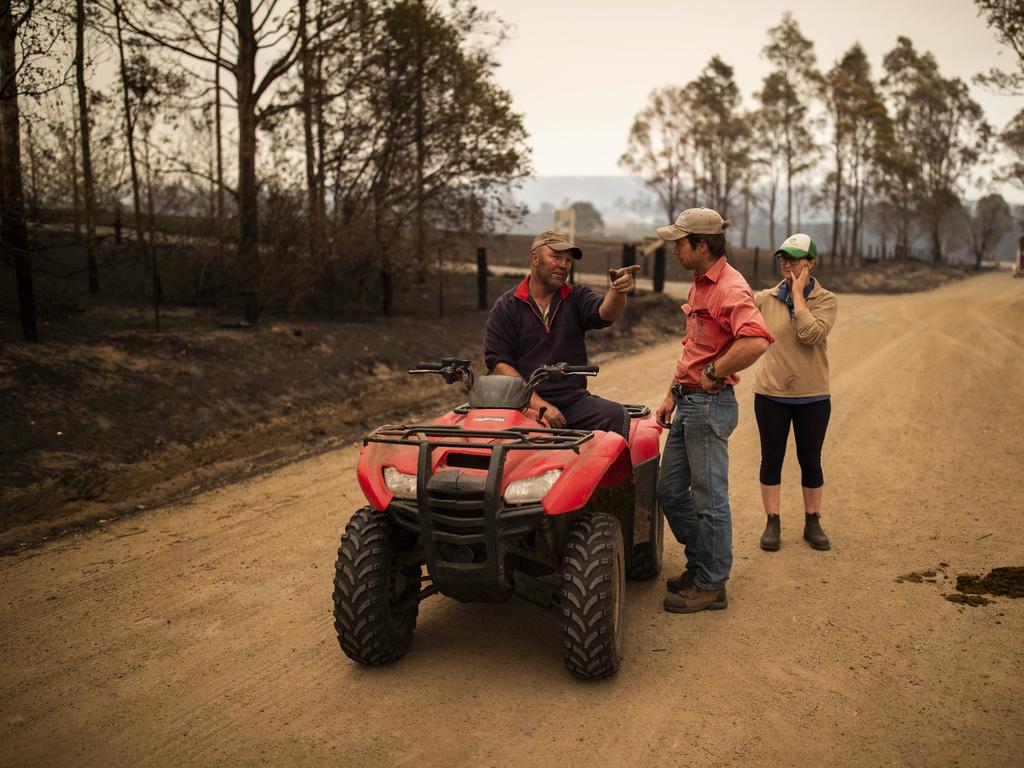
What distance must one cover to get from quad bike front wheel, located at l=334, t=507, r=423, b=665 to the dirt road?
0.18m

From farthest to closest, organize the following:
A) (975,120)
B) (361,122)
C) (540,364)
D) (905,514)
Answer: (975,120)
(361,122)
(905,514)
(540,364)

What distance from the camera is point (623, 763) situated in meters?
3.50

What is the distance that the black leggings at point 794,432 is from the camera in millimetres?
5766

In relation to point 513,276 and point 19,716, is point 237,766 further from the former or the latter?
point 513,276

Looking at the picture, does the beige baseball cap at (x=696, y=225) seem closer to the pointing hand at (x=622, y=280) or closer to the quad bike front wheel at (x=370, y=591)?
the pointing hand at (x=622, y=280)

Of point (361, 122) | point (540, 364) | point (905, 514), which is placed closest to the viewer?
point (540, 364)

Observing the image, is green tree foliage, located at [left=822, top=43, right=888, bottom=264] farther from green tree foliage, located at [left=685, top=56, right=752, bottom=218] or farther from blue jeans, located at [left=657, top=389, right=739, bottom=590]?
blue jeans, located at [left=657, top=389, right=739, bottom=590]

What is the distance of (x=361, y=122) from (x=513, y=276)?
8.94 meters

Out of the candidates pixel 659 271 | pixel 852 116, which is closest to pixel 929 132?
pixel 852 116

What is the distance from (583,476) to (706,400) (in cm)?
117

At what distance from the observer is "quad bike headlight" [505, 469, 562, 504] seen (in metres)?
3.95

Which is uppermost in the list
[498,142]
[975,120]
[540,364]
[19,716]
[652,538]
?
[975,120]

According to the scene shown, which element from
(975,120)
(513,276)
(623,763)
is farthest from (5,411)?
(975,120)

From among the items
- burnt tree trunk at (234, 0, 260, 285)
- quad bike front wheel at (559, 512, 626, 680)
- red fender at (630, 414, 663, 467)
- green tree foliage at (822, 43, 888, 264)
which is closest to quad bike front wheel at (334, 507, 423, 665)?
quad bike front wheel at (559, 512, 626, 680)
